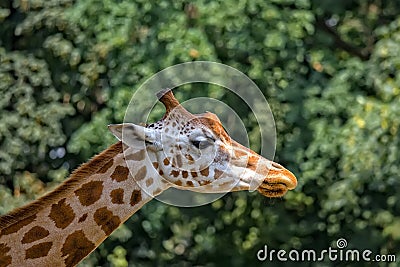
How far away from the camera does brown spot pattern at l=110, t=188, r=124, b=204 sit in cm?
267

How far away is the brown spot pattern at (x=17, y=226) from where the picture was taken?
8.60ft

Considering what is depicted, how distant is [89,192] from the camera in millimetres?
2658

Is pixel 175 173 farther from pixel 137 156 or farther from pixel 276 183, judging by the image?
pixel 276 183

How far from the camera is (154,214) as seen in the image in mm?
4320

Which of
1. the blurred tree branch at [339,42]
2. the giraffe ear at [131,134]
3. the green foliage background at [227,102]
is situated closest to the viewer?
the giraffe ear at [131,134]

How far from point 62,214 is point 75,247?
0.09m

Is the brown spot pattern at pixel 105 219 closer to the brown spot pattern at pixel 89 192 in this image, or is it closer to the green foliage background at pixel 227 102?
the brown spot pattern at pixel 89 192

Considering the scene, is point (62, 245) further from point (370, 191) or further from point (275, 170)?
point (370, 191)

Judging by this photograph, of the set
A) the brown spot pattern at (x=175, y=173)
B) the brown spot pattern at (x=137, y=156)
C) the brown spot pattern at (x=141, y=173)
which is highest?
the brown spot pattern at (x=137, y=156)

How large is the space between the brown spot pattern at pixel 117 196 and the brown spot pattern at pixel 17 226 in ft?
0.65
